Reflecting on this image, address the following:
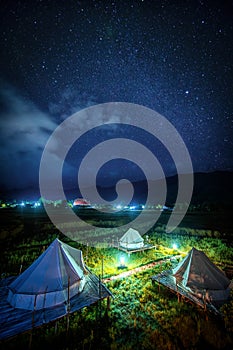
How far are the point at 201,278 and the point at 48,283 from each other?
8.45 metres

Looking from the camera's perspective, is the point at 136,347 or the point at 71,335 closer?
the point at 136,347

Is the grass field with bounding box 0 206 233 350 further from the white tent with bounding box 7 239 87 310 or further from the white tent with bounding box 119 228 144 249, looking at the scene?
the white tent with bounding box 119 228 144 249

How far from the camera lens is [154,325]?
24.1 ft

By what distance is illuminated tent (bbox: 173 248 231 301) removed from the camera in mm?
8891

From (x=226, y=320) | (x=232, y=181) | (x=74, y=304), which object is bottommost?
(x=226, y=320)

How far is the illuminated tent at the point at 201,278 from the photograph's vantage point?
8891 mm

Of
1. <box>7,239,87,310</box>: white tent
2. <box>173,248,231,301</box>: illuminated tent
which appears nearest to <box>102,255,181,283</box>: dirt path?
<box>7,239,87,310</box>: white tent

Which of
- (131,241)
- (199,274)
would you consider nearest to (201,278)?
(199,274)

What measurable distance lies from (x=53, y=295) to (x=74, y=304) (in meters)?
1.10

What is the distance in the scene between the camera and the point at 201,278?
9.32 meters

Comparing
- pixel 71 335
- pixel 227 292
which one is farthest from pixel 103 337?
pixel 227 292

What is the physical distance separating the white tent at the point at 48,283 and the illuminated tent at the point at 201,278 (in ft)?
20.0

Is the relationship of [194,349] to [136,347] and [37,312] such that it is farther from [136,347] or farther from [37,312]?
[37,312]

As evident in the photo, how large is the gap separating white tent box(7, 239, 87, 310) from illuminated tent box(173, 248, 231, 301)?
6.11 meters
